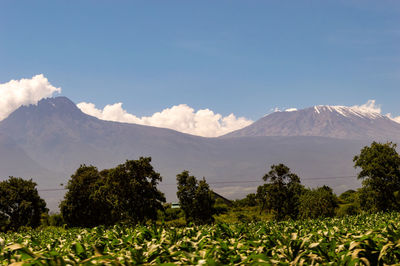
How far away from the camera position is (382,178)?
6756 cm

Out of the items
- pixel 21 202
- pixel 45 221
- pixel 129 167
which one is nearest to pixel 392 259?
pixel 129 167

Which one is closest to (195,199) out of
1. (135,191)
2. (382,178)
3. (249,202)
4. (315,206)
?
(135,191)

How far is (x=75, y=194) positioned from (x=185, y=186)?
21439 mm

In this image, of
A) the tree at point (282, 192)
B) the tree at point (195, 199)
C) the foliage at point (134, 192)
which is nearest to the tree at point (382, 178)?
the tree at point (282, 192)

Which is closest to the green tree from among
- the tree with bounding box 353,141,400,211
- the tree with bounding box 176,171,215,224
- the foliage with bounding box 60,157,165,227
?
the foliage with bounding box 60,157,165,227

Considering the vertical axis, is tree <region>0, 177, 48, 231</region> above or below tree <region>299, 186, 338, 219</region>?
above

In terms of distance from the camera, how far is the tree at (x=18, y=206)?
253 feet

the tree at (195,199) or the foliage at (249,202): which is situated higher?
the tree at (195,199)

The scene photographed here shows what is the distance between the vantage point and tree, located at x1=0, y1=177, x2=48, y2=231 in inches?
3041

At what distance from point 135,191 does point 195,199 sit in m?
15.9

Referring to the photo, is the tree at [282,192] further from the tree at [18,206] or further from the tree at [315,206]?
the tree at [18,206]

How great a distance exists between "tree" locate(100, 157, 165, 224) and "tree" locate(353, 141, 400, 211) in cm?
3560

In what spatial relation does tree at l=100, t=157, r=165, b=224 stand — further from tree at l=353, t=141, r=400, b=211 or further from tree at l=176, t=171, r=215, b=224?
tree at l=353, t=141, r=400, b=211

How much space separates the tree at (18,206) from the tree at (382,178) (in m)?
62.8
